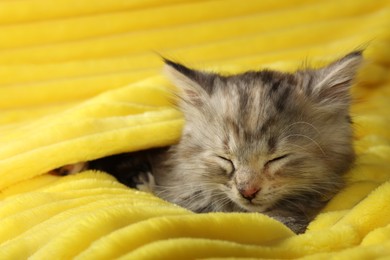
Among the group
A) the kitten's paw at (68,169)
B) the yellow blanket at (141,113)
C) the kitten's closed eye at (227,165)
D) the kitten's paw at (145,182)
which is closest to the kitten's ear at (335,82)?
the yellow blanket at (141,113)

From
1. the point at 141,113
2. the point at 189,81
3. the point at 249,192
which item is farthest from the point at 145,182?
the point at 249,192

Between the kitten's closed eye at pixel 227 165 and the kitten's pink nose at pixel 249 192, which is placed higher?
the kitten's closed eye at pixel 227 165

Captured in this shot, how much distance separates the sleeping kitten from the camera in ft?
5.76

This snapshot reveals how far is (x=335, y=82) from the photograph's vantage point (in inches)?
76.0

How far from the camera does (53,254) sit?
54.2 inches

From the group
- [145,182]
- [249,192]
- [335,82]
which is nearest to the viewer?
[249,192]

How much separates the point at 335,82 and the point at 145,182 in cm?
68

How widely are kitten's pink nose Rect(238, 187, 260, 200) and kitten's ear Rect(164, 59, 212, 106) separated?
0.37 meters

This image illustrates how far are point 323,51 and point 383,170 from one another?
2.93 ft

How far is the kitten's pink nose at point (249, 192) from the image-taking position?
1.71 m

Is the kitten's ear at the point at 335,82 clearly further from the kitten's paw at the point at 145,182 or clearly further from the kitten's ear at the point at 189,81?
the kitten's paw at the point at 145,182

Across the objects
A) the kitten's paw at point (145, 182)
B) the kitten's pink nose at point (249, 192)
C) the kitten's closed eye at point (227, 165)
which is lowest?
the kitten's paw at point (145, 182)

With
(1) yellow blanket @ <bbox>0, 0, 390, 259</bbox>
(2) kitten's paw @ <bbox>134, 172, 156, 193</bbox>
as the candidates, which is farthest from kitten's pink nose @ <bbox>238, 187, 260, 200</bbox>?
(2) kitten's paw @ <bbox>134, 172, 156, 193</bbox>

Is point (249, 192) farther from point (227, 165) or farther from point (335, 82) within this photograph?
point (335, 82)
